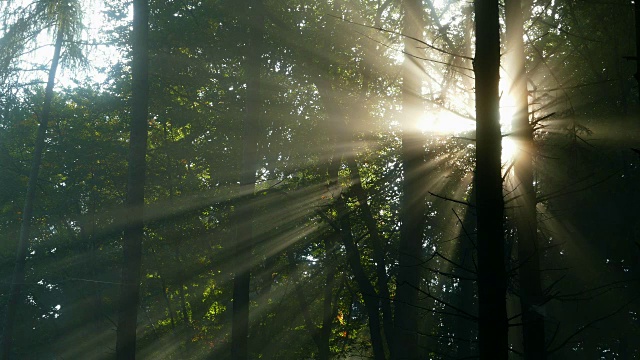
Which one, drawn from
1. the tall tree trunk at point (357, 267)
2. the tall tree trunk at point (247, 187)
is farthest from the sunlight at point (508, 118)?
the tall tree trunk at point (247, 187)

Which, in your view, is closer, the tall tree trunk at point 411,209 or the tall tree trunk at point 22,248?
the tall tree trunk at point 411,209

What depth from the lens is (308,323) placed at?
64.9 ft

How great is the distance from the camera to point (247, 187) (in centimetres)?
1410

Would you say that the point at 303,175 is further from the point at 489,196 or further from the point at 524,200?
the point at 489,196

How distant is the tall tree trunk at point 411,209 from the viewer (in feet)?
40.8

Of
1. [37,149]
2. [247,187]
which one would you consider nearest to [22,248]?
[37,149]

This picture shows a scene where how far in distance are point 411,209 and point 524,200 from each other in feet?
18.4

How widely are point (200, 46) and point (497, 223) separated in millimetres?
14785

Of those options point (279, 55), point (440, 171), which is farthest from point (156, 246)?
point (440, 171)

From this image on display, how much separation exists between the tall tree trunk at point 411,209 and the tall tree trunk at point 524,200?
4738mm

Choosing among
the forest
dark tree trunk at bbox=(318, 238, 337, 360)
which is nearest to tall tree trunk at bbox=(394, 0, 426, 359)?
the forest

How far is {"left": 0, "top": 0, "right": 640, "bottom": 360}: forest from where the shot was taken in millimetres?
10938

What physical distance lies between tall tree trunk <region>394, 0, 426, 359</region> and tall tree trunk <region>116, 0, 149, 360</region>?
4.97m

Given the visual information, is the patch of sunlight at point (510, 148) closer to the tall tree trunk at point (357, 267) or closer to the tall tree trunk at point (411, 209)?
the tall tree trunk at point (411, 209)
